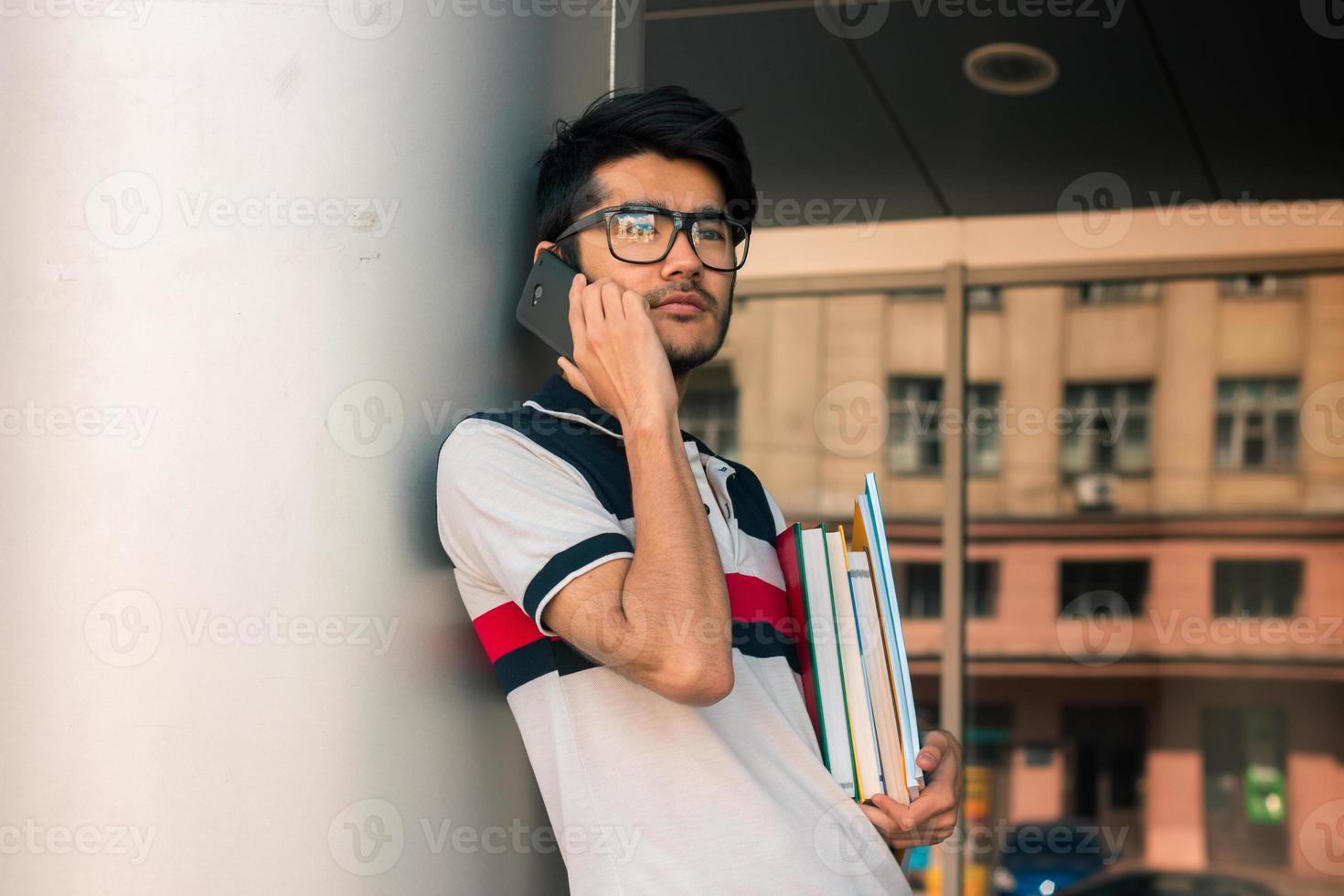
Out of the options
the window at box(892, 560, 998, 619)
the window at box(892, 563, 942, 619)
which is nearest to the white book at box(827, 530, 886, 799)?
the window at box(892, 560, 998, 619)

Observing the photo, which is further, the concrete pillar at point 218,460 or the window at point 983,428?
the window at point 983,428

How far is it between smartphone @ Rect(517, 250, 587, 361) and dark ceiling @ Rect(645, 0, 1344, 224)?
10.4 feet

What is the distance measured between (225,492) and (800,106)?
459 cm

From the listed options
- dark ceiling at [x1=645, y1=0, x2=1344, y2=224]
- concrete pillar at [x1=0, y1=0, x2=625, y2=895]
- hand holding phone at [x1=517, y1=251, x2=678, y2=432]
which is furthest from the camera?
dark ceiling at [x1=645, y1=0, x2=1344, y2=224]

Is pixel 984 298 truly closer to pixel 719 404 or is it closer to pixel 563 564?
pixel 719 404

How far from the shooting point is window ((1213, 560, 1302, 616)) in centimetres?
815

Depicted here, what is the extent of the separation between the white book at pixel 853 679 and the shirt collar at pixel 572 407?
296mm

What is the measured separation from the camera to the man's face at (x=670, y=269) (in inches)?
86.4

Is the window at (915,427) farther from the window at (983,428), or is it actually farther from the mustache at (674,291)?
the mustache at (674,291)

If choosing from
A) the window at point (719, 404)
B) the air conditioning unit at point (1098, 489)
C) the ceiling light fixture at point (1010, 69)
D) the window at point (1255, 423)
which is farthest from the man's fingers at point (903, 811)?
the air conditioning unit at point (1098, 489)

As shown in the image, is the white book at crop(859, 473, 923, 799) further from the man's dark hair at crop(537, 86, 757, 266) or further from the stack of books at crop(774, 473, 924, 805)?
the man's dark hair at crop(537, 86, 757, 266)

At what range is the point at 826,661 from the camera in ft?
6.95

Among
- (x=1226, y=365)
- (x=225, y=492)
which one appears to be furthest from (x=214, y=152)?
(x=1226, y=365)

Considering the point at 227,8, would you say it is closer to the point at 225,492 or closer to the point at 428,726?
the point at 225,492
